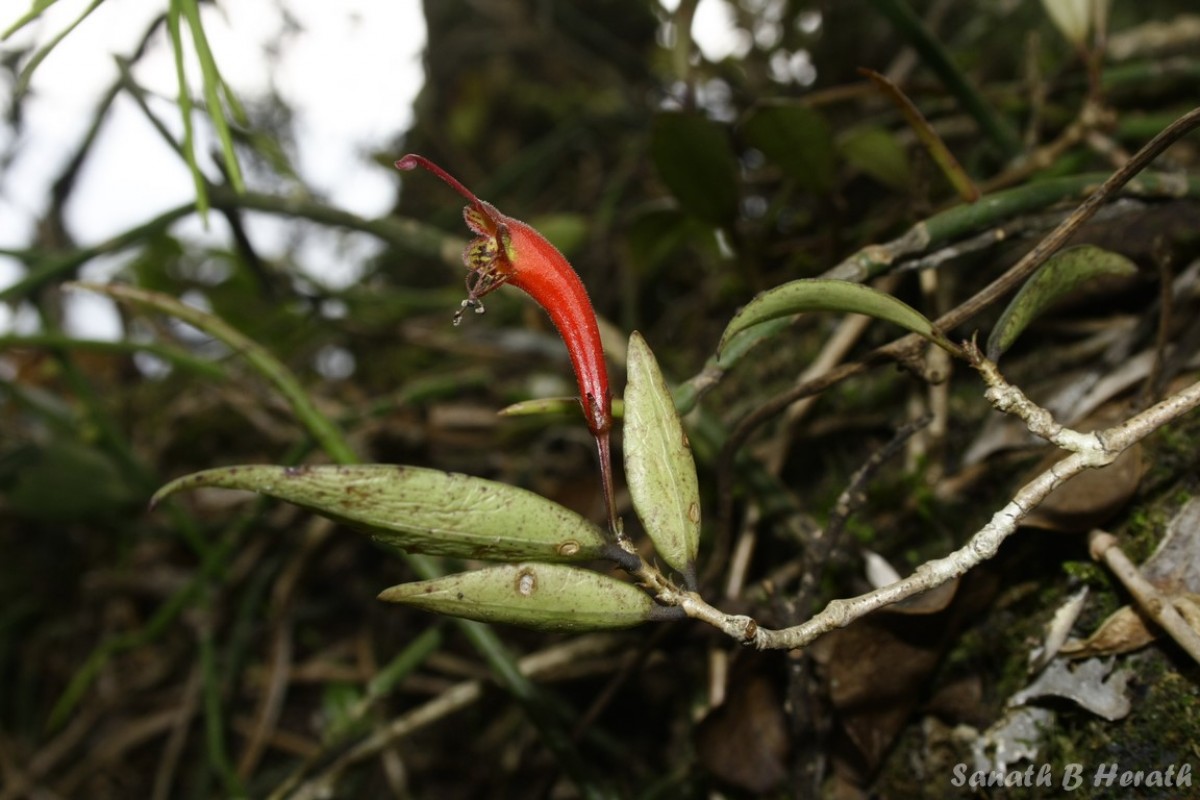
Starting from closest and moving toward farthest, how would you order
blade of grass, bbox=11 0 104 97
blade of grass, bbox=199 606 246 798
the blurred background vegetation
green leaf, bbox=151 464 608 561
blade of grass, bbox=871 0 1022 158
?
green leaf, bbox=151 464 608 561 → blade of grass, bbox=11 0 104 97 → the blurred background vegetation → blade of grass, bbox=871 0 1022 158 → blade of grass, bbox=199 606 246 798

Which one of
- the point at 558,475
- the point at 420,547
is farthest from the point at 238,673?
the point at 420,547

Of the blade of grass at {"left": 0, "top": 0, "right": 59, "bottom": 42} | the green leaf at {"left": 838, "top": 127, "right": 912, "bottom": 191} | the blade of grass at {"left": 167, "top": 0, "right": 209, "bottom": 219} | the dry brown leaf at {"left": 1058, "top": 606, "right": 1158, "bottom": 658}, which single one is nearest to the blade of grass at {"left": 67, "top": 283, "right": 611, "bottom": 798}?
the blade of grass at {"left": 167, "top": 0, "right": 209, "bottom": 219}

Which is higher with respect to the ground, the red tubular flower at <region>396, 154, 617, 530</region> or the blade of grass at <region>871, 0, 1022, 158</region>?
the blade of grass at <region>871, 0, 1022, 158</region>

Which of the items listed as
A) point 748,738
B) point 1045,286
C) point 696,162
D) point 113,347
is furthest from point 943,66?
point 113,347

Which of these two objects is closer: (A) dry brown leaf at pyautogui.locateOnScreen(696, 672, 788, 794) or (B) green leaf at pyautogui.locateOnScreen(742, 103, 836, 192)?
(A) dry brown leaf at pyautogui.locateOnScreen(696, 672, 788, 794)

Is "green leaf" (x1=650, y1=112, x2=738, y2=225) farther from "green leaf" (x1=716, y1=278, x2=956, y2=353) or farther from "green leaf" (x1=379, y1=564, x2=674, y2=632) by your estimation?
"green leaf" (x1=379, y1=564, x2=674, y2=632)

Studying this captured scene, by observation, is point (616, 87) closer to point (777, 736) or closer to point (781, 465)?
point (781, 465)

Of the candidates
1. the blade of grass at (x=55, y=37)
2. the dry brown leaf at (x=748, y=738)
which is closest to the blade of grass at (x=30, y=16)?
the blade of grass at (x=55, y=37)

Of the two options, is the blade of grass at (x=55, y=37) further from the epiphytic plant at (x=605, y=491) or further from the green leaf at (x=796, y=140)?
the green leaf at (x=796, y=140)
